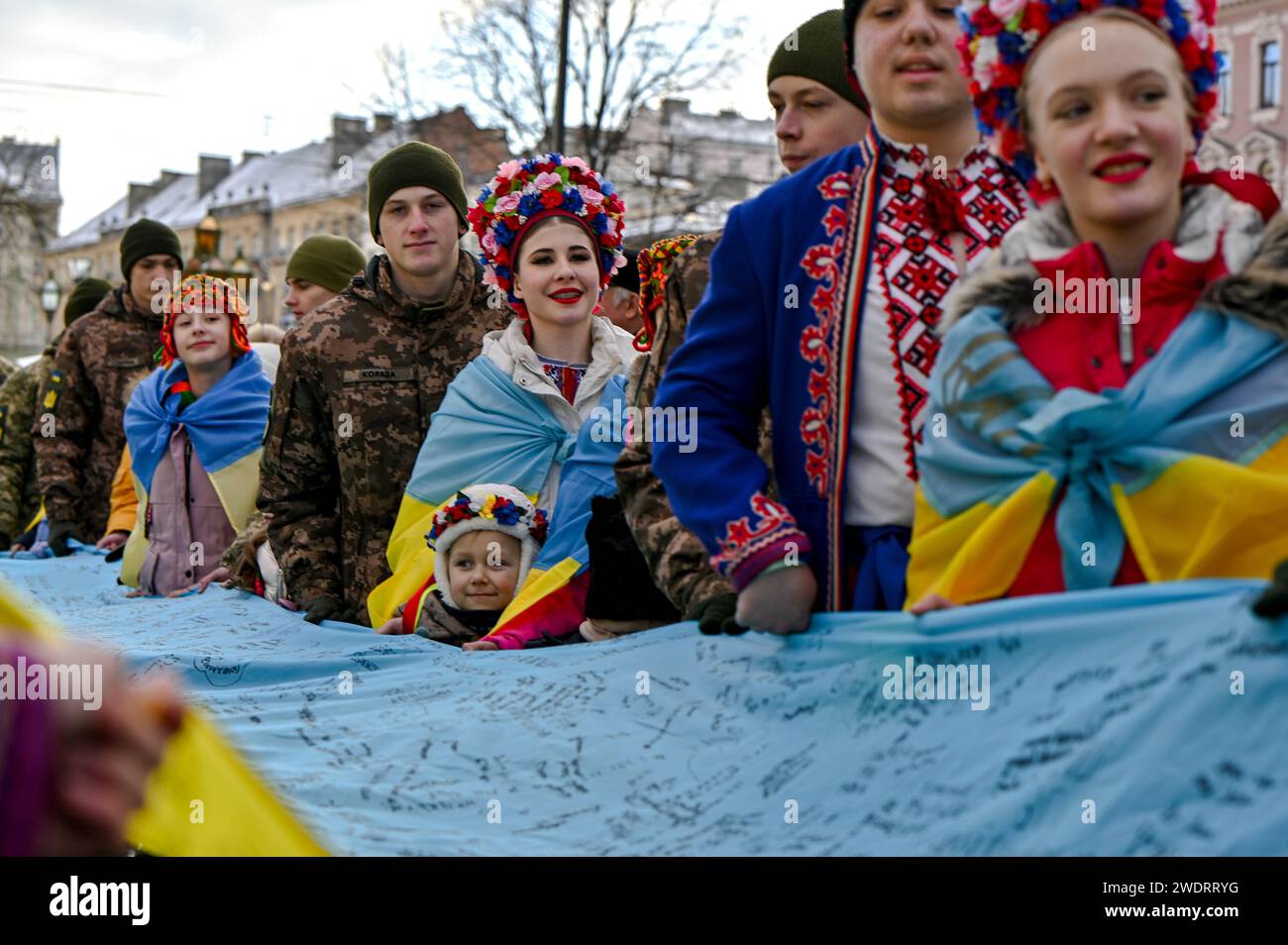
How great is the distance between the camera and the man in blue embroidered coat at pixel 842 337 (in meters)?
3.24

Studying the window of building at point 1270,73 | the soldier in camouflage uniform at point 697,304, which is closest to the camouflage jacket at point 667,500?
the soldier in camouflage uniform at point 697,304

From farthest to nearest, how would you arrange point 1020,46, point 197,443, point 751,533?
point 197,443, point 751,533, point 1020,46

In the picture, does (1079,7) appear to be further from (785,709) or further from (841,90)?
(841,90)

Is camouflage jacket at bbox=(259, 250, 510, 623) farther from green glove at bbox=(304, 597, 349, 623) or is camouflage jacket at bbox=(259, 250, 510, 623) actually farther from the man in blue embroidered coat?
the man in blue embroidered coat

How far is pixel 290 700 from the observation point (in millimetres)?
4211

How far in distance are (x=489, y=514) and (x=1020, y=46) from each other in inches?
110

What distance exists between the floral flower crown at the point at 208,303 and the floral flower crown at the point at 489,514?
307 cm

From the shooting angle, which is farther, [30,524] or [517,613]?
[30,524]

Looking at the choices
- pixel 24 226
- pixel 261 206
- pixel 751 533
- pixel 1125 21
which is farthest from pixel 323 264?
pixel 261 206

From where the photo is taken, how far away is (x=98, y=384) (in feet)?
35.0

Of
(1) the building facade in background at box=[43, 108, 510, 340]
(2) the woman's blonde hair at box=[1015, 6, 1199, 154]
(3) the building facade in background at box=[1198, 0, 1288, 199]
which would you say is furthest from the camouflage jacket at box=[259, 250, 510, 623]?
(1) the building facade in background at box=[43, 108, 510, 340]

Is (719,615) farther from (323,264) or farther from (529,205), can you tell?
(323,264)
